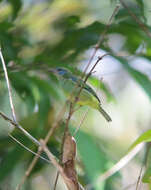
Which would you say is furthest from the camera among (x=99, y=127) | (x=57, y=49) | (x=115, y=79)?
(x=115, y=79)

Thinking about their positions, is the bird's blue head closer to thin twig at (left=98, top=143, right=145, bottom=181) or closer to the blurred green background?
the blurred green background

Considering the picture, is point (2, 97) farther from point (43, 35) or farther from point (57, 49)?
point (43, 35)

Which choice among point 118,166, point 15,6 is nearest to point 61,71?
point 15,6

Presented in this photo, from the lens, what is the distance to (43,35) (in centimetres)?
162

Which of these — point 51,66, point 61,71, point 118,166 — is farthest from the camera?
point 51,66

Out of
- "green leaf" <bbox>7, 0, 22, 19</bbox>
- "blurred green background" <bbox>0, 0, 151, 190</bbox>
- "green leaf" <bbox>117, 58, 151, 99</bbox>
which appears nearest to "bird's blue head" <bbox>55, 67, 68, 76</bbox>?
"blurred green background" <bbox>0, 0, 151, 190</bbox>

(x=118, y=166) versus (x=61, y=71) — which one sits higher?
(x=118, y=166)

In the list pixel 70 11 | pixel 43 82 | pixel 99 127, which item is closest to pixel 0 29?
pixel 43 82

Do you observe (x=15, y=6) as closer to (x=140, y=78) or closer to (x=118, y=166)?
(x=140, y=78)

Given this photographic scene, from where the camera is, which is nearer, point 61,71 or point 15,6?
point 61,71

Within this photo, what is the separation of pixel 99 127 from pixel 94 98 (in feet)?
4.65

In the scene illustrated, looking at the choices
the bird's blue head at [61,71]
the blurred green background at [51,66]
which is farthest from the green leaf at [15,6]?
the bird's blue head at [61,71]

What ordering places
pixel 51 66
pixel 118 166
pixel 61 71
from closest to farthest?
pixel 118 166, pixel 61 71, pixel 51 66

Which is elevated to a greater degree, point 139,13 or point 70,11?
point 139,13
